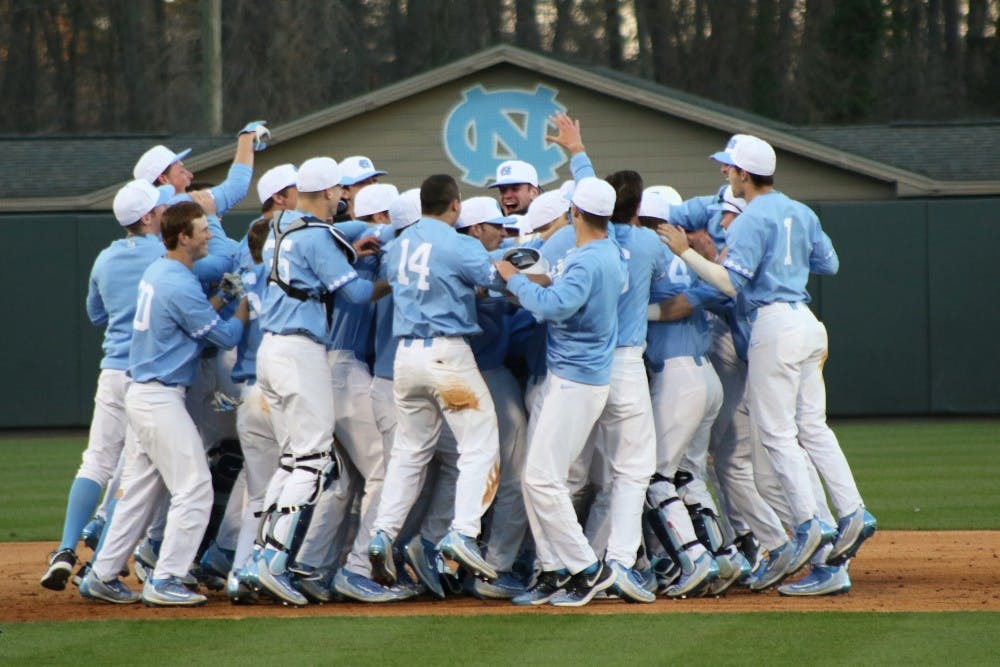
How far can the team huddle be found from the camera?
781 centimetres

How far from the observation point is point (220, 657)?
6562mm

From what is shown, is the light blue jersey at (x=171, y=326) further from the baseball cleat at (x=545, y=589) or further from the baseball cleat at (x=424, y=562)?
the baseball cleat at (x=545, y=589)

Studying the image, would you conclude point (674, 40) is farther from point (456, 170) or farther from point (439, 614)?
point (439, 614)

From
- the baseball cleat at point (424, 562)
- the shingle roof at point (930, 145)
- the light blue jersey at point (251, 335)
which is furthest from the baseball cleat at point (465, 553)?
the shingle roof at point (930, 145)

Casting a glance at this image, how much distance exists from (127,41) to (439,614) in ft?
82.0

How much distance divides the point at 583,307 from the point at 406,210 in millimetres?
1313

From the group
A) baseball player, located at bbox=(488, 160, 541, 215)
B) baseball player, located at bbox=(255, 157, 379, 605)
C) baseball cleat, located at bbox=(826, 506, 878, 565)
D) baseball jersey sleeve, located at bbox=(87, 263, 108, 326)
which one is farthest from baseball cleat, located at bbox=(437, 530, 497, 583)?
baseball jersey sleeve, located at bbox=(87, 263, 108, 326)

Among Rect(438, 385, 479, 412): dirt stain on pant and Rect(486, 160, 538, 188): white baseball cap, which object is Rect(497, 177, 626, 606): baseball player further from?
Rect(486, 160, 538, 188): white baseball cap

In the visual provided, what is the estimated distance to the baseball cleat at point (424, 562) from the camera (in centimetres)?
827

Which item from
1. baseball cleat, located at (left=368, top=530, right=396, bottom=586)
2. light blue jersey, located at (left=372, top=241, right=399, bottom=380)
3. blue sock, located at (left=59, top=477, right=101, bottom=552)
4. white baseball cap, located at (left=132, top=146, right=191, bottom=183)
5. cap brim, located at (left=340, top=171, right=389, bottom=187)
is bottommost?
baseball cleat, located at (left=368, top=530, right=396, bottom=586)

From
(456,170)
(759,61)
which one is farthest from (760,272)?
(759,61)

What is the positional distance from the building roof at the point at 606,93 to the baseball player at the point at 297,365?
11490 millimetres

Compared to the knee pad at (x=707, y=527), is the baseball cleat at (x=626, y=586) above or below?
below

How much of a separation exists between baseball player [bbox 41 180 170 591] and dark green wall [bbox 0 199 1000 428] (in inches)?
404
